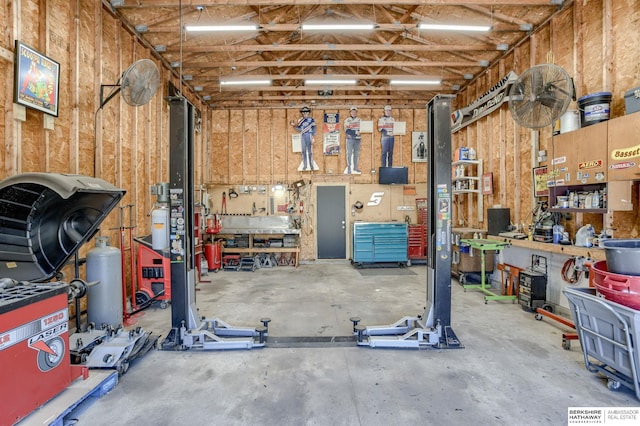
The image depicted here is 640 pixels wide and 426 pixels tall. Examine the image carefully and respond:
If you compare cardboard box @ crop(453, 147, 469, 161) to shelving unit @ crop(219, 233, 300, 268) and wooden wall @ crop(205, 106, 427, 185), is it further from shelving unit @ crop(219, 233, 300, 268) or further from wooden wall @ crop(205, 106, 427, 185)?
shelving unit @ crop(219, 233, 300, 268)

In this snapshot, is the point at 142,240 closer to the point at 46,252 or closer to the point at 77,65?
the point at 46,252

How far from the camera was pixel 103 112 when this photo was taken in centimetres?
431

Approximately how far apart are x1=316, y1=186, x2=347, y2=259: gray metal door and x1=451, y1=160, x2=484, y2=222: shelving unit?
9.29ft

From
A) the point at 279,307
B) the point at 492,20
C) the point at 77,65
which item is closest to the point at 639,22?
the point at 492,20

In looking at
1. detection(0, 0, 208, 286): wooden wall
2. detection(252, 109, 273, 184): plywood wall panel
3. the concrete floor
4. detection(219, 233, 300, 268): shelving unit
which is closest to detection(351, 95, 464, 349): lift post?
the concrete floor

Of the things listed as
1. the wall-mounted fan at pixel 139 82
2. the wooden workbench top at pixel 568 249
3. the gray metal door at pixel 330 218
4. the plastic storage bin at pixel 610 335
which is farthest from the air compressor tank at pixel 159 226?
the wooden workbench top at pixel 568 249

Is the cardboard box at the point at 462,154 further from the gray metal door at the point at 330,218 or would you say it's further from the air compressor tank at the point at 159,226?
the air compressor tank at the point at 159,226

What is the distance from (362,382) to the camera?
2.59m

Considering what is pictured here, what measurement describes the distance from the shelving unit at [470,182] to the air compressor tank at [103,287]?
601 centimetres

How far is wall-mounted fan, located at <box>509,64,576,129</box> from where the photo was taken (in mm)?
3281

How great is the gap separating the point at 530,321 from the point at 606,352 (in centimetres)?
157

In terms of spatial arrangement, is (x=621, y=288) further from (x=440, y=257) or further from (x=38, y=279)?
(x=38, y=279)

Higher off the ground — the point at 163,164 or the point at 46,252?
the point at 163,164

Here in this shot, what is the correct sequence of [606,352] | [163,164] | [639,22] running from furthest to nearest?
1. [163,164]
2. [639,22]
3. [606,352]
